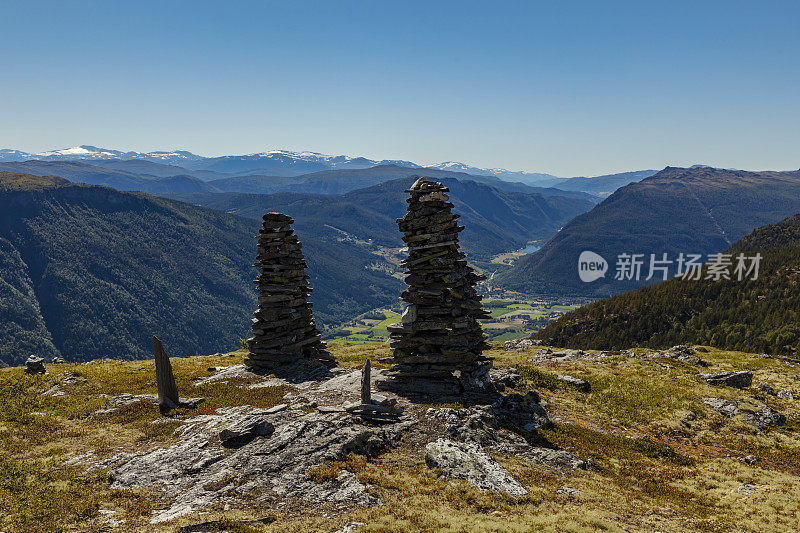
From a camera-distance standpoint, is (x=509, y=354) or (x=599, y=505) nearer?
(x=599, y=505)

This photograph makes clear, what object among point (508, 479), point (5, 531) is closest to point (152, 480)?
point (5, 531)

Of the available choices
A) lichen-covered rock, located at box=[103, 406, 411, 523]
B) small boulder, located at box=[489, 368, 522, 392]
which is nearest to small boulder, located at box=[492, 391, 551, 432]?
small boulder, located at box=[489, 368, 522, 392]

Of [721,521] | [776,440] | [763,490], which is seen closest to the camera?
[721,521]

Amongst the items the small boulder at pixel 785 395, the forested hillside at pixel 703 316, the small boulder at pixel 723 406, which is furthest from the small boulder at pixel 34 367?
the forested hillside at pixel 703 316

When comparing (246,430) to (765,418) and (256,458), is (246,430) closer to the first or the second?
(256,458)

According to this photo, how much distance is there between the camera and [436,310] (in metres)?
34.0

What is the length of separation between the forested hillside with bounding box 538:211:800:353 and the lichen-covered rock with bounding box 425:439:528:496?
13136cm

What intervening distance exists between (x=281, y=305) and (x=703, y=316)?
161852mm

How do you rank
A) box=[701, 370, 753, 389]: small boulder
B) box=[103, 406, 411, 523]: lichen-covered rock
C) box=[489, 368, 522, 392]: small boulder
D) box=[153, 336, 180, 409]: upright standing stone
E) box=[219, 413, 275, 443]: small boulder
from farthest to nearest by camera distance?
1. box=[701, 370, 753, 389]: small boulder
2. box=[489, 368, 522, 392]: small boulder
3. box=[153, 336, 180, 409]: upright standing stone
4. box=[219, 413, 275, 443]: small boulder
5. box=[103, 406, 411, 523]: lichen-covered rock

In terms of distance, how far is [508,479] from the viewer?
20516 mm

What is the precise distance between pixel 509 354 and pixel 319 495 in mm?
54892

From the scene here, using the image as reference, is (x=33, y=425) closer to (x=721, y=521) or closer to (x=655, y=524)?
(x=655, y=524)

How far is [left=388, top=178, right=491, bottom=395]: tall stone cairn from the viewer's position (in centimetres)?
3350

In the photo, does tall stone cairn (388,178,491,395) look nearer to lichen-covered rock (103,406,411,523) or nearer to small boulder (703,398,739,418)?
lichen-covered rock (103,406,411,523)
